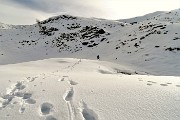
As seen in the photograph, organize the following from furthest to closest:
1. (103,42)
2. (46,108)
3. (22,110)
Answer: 1. (103,42)
2. (46,108)
3. (22,110)

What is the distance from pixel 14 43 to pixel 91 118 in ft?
156

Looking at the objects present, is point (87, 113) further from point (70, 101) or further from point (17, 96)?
point (17, 96)

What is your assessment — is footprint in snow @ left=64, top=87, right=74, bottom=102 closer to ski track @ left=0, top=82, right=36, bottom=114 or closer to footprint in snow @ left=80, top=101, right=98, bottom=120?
footprint in snow @ left=80, top=101, right=98, bottom=120

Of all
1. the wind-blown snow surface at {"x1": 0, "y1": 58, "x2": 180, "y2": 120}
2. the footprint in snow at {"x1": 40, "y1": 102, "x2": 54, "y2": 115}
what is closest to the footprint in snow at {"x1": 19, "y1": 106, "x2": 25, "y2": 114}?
the wind-blown snow surface at {"x1": 0, "y1": 58, "x2": 180, "y2": 120}

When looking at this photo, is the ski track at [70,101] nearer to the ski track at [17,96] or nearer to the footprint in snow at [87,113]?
the footprint in snow at [87,113]

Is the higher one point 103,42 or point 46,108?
point 46,108

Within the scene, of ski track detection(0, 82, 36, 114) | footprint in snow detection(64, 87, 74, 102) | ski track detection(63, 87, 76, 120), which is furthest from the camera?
footprint in snow detection(64, 87, 74, 102)

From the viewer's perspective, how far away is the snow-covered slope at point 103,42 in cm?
2494

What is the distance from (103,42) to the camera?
4006 cm

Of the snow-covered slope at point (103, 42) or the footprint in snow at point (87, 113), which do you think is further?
the snow-covered slope at point (103, 42)

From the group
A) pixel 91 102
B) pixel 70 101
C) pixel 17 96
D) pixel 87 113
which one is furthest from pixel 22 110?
pixel 91 102

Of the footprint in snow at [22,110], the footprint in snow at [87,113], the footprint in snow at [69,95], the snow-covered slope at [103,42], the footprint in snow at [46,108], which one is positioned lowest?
the snow-covered slope at [103,42]

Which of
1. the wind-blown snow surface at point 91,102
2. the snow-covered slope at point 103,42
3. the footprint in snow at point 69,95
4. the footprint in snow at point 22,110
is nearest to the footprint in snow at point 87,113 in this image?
the wind-blown snow surface at point 91,102

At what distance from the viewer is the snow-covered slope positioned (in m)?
24.9
